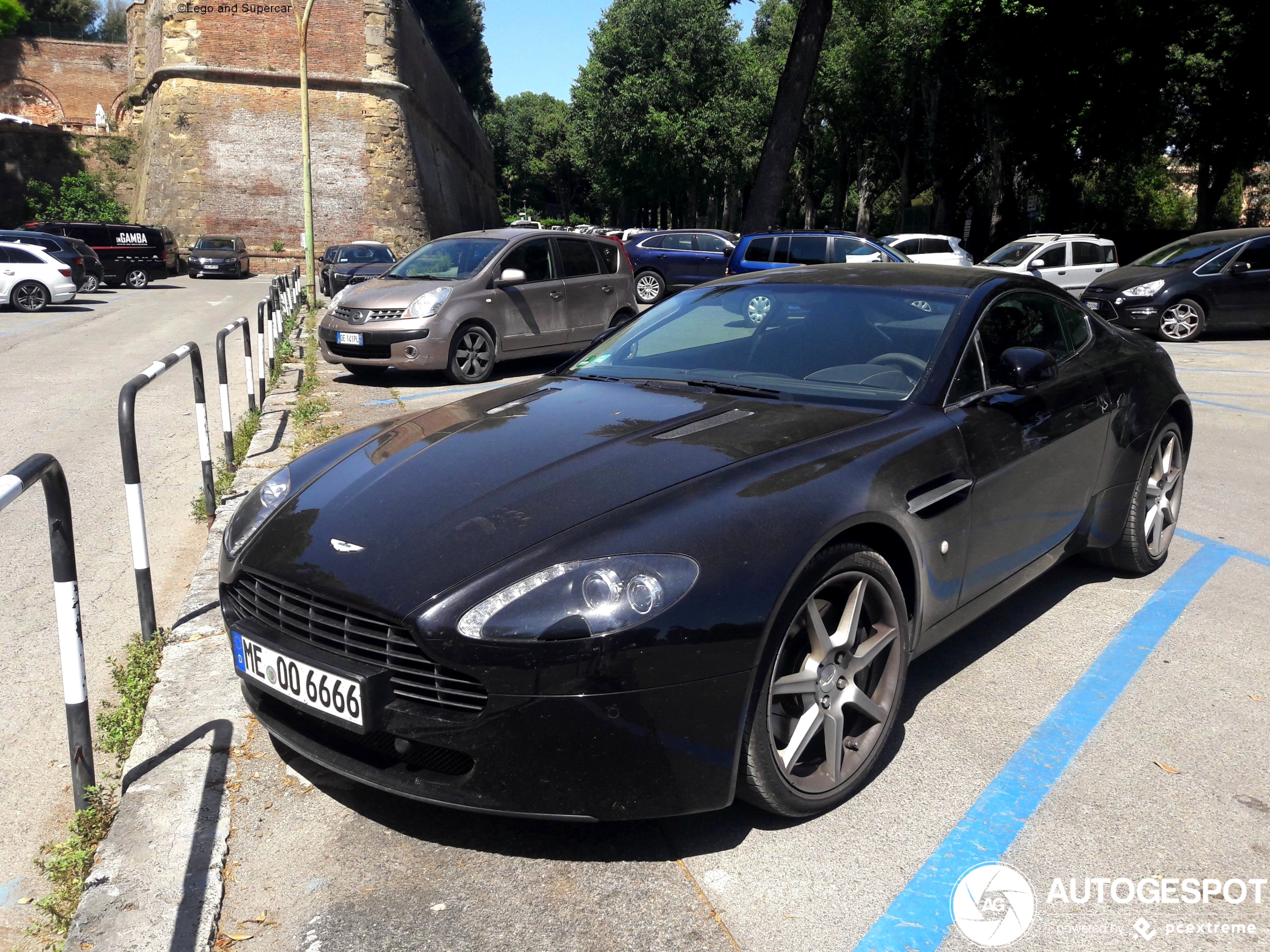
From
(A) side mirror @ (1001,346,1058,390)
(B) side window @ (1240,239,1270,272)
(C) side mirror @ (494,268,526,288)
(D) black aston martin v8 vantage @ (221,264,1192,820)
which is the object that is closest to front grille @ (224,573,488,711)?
(D) black aston martin v8 vantage @ (221,264,1192,820)

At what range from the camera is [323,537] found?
117 inches

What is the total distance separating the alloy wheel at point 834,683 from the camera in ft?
9.26

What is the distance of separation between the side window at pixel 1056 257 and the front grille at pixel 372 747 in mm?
21617

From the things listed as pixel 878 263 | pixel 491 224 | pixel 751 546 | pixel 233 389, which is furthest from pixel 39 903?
pixel 491 224

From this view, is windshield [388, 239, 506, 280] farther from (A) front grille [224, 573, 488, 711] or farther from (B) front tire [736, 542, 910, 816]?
(B) front tire [736, 542, 910, 816]

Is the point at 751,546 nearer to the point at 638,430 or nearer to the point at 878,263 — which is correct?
the point at 638,430

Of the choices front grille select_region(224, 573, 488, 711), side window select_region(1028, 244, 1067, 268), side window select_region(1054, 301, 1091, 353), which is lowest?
front grille select_region(224, 573, 488, 711)

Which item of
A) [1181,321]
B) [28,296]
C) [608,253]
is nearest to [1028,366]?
[608,253]

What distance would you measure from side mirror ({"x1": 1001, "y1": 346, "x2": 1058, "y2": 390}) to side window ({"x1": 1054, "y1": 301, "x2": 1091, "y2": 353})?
0.79 metres

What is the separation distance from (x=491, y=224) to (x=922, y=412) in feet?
244

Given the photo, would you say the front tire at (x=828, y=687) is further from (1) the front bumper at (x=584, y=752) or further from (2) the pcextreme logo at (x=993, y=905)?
(2) the pcextreme logo at (x=993, y=905)

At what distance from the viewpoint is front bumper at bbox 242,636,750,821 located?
2461mm

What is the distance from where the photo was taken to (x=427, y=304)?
36.2 ft

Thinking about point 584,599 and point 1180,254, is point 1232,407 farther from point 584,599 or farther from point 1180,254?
point 584,599
